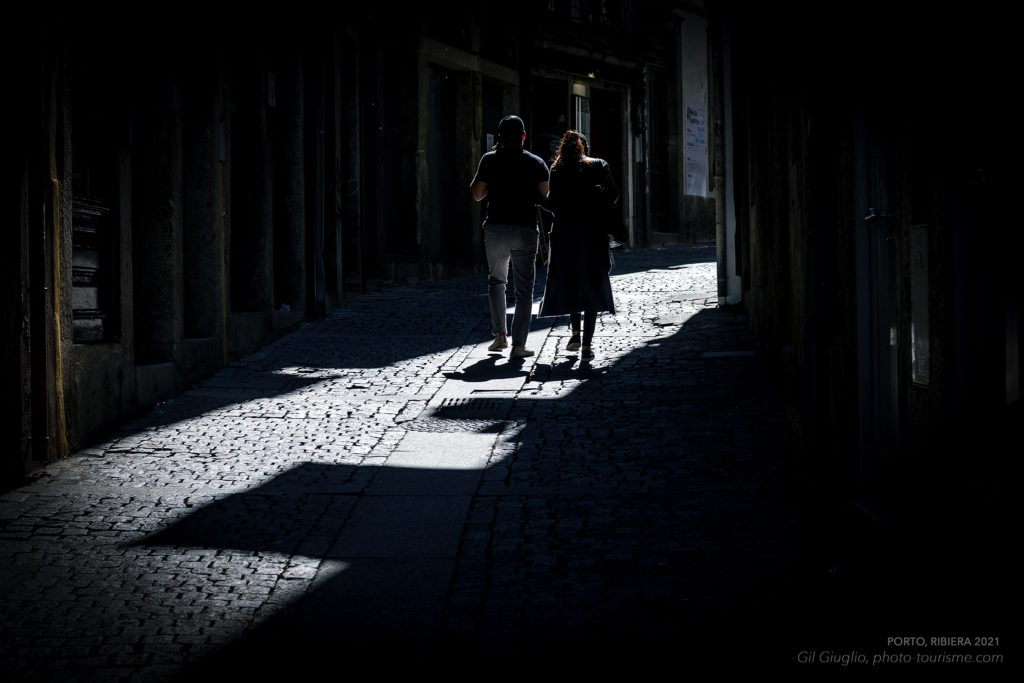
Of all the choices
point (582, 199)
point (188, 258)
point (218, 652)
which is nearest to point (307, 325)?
point (188, 258)

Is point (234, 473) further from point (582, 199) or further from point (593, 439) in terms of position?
point (582, 199)

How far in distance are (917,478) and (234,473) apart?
3.21 meters

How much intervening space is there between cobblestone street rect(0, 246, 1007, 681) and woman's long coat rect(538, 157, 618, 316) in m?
0.82

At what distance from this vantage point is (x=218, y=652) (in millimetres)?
3635

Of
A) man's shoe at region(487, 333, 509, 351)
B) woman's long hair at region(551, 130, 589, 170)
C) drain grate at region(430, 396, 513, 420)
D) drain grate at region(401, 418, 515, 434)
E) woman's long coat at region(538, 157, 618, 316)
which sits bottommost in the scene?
drain grate at region(401, 418, 515, 434)

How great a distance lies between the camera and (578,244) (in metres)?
9.89

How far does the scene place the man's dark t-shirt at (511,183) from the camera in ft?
31.6

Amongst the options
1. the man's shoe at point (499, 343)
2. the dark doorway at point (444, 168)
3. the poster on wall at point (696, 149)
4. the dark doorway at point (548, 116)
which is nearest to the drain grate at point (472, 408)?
the man's shoe at point (499, 343)

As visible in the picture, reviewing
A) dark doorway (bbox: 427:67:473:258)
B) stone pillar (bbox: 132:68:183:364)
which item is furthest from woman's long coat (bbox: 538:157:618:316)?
dark doorway (bbox: 427:67:473:258)

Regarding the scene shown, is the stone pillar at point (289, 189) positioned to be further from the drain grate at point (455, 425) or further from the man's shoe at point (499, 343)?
the drain grate at point (455, 425)

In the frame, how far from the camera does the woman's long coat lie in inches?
384

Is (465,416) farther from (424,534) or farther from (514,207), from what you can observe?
(424,534)

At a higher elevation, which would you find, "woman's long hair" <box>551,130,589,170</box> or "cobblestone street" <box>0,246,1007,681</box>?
"woman's long hair" <box>551,130,589,170</box>

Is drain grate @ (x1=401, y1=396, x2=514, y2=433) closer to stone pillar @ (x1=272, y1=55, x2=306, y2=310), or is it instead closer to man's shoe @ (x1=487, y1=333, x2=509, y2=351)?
man's shoe @ (x1=487, y1=333, x2=509, y2=351)
